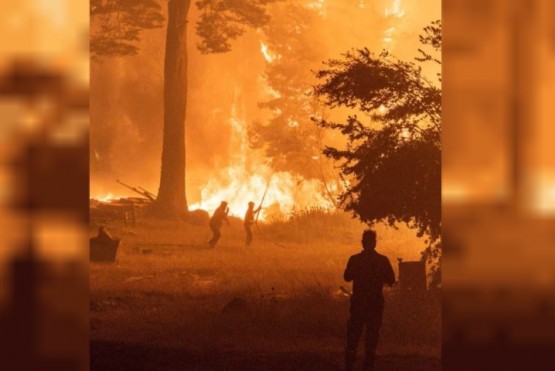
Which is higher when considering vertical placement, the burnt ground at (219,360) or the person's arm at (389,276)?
the person's arm at (389,276)

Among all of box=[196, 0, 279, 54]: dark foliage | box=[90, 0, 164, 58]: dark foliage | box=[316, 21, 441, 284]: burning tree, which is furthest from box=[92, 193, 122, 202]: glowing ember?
box=[316, 21, 441, 284]: burning tree

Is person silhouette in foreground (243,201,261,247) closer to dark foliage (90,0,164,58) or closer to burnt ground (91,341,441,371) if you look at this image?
burnt ground (91,341,441,371)

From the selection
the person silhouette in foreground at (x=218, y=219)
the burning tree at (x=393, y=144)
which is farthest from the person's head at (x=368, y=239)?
the person silhouette in foreground at (x=218, y=219)

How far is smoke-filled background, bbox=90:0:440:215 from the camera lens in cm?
1381

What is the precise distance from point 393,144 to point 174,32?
16.9 feet

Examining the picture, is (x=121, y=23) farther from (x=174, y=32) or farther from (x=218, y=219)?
(x=218, y=219)

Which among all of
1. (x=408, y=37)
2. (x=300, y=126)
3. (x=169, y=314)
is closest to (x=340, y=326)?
(x=169, y=314)

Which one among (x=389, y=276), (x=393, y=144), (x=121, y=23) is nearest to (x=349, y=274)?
(x=389, y=276)

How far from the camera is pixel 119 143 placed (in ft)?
47.4

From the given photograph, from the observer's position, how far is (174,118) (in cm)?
1440

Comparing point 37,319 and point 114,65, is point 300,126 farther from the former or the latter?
point 37,319

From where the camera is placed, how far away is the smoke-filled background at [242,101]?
1381cm

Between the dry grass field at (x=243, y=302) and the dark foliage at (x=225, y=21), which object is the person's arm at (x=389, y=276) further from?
the dark foliage at (x=225, y=21)

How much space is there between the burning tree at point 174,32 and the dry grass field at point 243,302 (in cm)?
156
